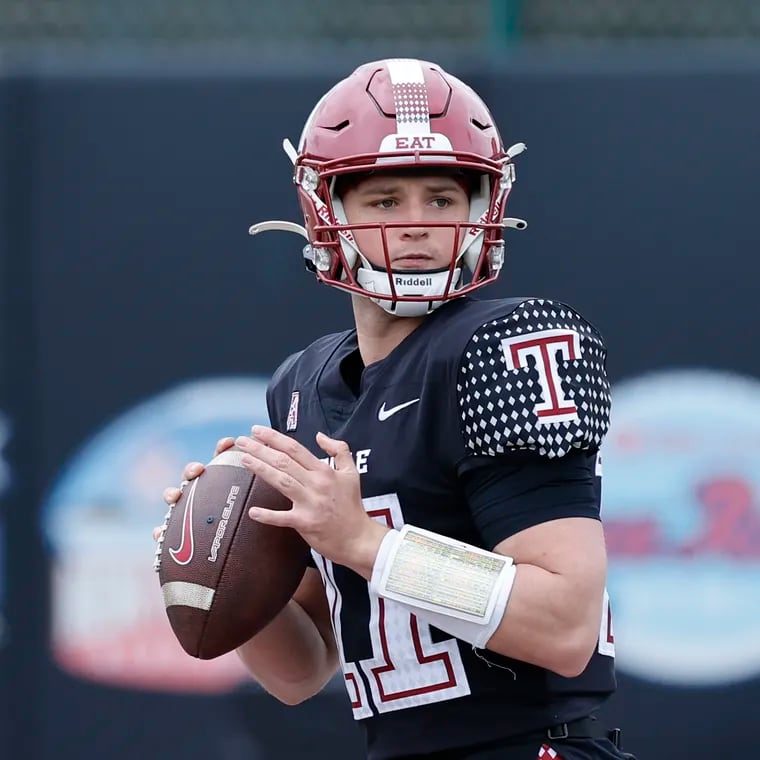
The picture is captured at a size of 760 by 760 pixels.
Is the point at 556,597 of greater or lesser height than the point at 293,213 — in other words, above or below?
below

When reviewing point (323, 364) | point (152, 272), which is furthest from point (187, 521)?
point (152, 272)

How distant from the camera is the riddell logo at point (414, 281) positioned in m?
2.26

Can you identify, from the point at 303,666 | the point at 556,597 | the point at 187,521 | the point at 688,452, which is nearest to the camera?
the point at 556,597

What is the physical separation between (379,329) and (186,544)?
460 millimetres

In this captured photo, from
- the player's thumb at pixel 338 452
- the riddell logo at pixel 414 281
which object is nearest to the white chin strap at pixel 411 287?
the riddell logo at pixel 414 281

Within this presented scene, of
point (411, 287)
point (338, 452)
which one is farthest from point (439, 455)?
point (411, 287)

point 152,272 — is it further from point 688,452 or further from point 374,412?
point 374,412

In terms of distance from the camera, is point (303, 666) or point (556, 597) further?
point (303, 666)

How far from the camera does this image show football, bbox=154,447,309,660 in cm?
230

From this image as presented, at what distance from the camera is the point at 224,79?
166 inches

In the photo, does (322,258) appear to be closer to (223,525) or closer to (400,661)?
(223,525)

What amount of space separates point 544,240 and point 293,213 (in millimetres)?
713

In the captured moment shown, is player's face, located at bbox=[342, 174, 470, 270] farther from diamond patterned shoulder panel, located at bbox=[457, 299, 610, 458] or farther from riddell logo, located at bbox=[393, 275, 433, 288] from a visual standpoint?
diamond patterned shoulder panel, located at bbox=[457, 299, 610, 458]

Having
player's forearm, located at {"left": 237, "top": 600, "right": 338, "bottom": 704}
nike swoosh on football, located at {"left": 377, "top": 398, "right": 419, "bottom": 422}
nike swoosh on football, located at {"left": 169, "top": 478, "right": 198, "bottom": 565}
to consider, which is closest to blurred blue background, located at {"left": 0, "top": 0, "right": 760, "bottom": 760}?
player's forearm, located at {"left": 237, "top": 600, "right": 338, "bottom": 704}
